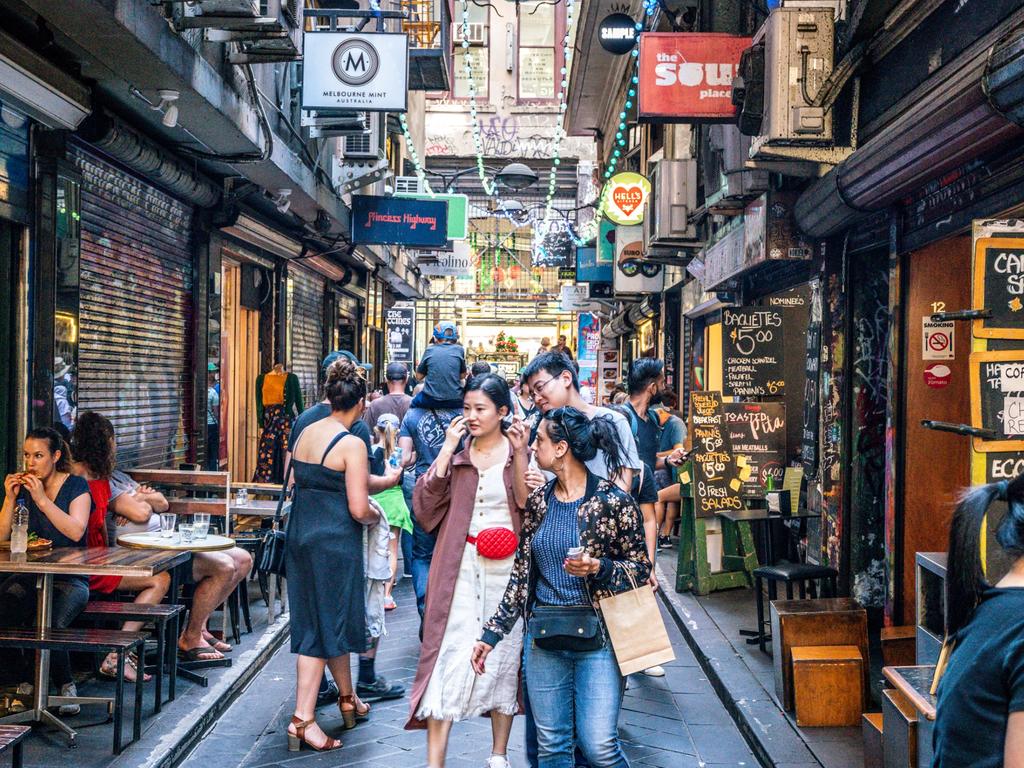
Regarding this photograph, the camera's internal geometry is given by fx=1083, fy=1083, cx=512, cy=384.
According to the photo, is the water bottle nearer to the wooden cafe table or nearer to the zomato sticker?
the wooden cafe table

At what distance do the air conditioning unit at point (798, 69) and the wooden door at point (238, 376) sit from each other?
852cm

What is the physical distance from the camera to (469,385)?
5.24 meters

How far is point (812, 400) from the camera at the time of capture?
9547 mm

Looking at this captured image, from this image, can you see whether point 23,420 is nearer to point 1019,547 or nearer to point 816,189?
point 816,189

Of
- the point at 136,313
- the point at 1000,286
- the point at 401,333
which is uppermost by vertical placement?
the point at 401,333

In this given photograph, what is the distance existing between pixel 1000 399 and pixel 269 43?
23.5 feet

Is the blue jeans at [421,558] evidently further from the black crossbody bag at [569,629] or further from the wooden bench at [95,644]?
the black crossbody bag at [569,629]

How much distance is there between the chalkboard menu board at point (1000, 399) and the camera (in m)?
4.52

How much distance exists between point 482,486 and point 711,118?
5.64 meters

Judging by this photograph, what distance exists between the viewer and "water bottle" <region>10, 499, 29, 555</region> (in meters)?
5.91

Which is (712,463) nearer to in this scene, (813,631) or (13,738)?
(813,631)

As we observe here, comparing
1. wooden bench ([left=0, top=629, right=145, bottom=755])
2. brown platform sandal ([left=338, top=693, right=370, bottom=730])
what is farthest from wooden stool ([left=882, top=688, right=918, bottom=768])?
wooden bench ([left=0, top=629, right=145, bottom=755])

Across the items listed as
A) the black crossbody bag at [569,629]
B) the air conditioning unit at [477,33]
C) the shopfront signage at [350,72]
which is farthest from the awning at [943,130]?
the air conditioning unit at [477,33]

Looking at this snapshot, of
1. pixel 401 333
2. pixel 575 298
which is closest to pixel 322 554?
pixel 401 333
